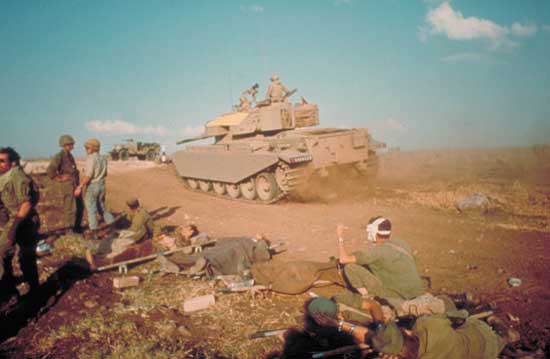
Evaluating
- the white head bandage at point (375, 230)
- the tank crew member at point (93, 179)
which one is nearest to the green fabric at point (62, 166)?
the tank crew member at point (93, 179)

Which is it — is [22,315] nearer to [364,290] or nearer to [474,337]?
[364,290]

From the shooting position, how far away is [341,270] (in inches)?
180

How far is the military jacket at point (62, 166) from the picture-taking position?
684 cm

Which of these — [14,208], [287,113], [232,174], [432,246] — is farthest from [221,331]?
[287,113]

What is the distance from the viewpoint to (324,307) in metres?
3.51

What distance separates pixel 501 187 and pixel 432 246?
7285 millimetres

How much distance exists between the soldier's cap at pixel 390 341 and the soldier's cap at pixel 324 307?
0.94m

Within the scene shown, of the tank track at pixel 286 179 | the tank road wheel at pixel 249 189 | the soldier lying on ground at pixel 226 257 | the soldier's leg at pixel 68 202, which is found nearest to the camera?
the soldier lying on ground at pixel 226 257

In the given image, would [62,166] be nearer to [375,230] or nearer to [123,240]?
[123,240]

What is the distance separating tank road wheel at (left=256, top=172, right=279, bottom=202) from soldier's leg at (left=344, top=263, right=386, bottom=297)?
6.68m

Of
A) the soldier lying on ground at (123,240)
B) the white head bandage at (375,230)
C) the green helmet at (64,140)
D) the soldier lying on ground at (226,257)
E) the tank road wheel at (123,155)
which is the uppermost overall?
the green helmet at (64,140)

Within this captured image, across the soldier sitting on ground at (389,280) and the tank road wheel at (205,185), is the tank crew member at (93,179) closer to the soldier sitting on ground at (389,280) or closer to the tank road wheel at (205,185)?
the soldier sitting on ground at (389,280)

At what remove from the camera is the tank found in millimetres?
10477

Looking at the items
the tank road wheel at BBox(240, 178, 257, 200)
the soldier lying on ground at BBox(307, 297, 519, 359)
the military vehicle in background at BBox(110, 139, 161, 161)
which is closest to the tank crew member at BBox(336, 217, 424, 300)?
the soldier lying on ground at BBox(307, 297, 519, 359)
